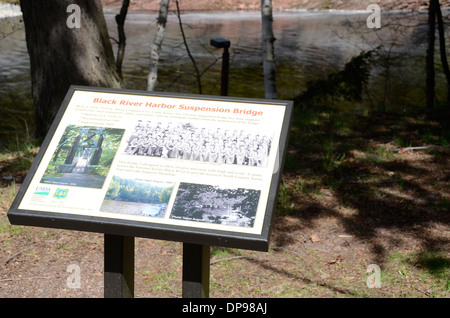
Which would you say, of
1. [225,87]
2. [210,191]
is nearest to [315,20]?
[225,87]

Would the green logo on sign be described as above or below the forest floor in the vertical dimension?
above

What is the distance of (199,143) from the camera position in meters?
3.00

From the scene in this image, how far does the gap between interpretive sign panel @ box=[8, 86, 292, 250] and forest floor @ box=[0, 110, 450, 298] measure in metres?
1.57

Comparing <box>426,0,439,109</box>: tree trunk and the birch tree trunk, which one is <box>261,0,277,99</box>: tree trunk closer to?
the birch tree trunk

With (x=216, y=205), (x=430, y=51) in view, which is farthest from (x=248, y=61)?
(x=216, y=205)

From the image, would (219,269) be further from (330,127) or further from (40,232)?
(330,127)

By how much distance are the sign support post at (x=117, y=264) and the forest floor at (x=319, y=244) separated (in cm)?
118

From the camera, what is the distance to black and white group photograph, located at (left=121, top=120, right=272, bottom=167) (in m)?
2.94

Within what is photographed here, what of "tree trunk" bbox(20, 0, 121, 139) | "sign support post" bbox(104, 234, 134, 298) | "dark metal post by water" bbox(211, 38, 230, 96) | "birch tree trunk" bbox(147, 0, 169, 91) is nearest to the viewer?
"sign support post" bbox(104, 234, 134, 298)

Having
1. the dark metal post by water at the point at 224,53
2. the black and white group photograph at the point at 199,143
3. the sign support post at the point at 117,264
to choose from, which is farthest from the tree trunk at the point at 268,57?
the sign support post at the point at 117,264

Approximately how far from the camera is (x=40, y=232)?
525 centimetres

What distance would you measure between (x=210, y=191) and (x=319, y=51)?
61.4 feet

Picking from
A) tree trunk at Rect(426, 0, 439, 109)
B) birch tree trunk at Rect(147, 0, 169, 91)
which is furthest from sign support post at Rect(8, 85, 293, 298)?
tree trunk at Rect(426, 0, 439, 109)

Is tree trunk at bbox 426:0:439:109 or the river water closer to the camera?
tree trunk at bbox 426:0:439:109
